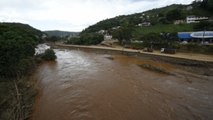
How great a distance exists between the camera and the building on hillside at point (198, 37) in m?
38.4

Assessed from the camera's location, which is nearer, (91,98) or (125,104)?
(125,104)

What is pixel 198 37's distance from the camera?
39438mm

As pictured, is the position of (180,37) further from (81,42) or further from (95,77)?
(81,42)

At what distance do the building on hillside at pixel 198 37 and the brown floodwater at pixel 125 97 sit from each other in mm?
19688

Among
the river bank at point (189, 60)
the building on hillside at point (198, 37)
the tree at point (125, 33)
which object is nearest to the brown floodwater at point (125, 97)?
the river bank at point (189, 60)

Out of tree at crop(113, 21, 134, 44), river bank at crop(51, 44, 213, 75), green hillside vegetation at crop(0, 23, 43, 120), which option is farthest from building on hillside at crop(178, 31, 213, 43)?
green hillside vegetation at crop(0, 23, 43, 120)

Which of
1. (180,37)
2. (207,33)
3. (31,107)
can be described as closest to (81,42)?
(180,37)

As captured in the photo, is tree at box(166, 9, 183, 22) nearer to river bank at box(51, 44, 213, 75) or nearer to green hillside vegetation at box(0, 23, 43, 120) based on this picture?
river bank at box(51, 44, 213, 75)

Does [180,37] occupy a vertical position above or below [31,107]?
above

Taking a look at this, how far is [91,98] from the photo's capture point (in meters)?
15.6

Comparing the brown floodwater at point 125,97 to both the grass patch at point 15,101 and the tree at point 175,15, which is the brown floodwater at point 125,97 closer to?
the grass patch at point 15,101

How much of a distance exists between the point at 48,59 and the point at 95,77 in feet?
58.0

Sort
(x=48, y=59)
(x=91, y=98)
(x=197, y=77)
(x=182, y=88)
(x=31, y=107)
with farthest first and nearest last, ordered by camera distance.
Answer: (x=48, y=59), (x=197, y=77), (x=182, y=88), (x=91, y=98), (x=31, y=107)

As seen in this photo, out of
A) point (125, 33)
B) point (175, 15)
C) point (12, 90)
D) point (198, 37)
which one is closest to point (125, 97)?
point (12, 90)
